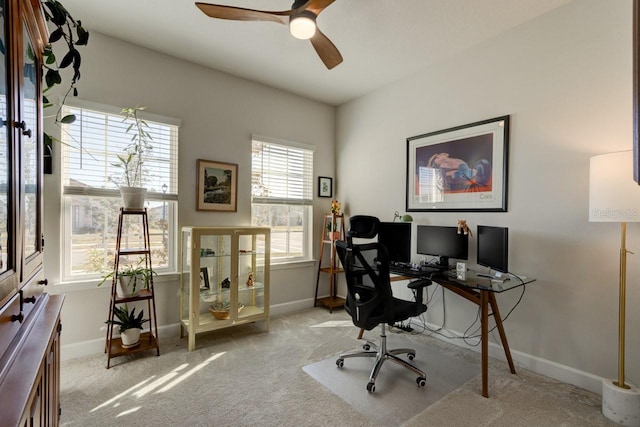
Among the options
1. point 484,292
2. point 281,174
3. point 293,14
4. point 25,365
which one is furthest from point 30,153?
point 281,174

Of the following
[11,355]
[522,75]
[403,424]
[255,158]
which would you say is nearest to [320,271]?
[255,158]

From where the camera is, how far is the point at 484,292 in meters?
2.24

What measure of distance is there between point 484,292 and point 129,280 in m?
2.87

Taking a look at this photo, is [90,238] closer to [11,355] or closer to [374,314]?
[11,355]

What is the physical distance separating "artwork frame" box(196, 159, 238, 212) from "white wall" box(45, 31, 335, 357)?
6 centimetres

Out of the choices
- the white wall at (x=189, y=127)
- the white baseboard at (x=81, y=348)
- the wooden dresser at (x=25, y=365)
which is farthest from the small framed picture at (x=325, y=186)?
the wooden dresser at (x=25, y=365)

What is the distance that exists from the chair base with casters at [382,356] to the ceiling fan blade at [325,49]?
217 cm

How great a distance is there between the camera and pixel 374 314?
2279mm

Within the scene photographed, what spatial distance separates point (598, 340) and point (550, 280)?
1.57ft

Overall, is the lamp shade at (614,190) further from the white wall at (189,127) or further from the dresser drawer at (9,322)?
the white wall at (189,127)

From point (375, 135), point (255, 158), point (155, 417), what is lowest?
point (155, 417)

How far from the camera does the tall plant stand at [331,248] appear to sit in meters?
4.02

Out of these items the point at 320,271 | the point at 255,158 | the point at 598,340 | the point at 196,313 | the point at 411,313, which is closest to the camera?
the point at 598,340

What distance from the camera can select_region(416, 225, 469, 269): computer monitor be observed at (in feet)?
9.34
